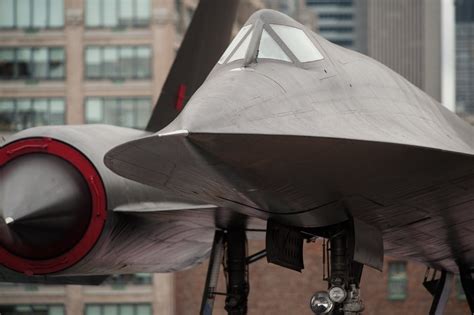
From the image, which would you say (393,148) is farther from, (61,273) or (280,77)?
(61,273)

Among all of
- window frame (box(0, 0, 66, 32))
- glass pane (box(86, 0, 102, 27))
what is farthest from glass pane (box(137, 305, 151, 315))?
window frame (box(0, 0, 66, 32))

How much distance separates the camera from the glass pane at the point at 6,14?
5016 centimetres

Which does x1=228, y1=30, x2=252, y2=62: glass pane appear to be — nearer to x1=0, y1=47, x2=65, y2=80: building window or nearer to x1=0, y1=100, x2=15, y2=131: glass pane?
x1=0, y1=100, x2=15, y2=131: glass pane

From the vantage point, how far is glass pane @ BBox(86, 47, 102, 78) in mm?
49500

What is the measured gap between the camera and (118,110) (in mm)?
49312

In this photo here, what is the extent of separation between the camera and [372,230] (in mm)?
16172

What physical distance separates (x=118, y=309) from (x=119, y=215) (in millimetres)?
27451

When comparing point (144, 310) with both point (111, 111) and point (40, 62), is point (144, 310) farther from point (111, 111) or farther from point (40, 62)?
point (40, 62)

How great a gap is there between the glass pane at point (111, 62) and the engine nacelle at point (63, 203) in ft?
98.9

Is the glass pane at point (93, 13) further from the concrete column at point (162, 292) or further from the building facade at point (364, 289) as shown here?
the building facade at point (364, 289)

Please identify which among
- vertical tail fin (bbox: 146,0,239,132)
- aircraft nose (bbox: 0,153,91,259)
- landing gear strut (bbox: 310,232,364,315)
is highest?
vertical tail fin (bbox: 146,0,239,132)

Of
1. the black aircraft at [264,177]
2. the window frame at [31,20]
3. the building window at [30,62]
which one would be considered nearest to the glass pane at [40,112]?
the building window at [30,62]

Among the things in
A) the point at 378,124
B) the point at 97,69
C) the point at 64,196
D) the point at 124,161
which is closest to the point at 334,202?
the point at 378,124

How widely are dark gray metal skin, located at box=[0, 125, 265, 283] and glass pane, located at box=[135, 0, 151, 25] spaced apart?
28755mm
